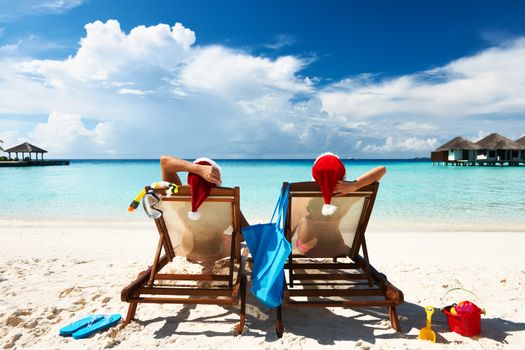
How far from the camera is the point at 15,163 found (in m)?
42.3

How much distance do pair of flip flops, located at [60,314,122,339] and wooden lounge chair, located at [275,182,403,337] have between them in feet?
3.98

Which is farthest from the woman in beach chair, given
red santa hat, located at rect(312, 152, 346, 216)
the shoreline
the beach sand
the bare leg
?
the shoreline

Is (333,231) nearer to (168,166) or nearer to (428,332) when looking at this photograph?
(428,332)

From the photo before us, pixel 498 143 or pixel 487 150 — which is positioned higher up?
pixel 498 143

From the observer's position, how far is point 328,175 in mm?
2504

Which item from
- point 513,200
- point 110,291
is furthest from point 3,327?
point 513,200

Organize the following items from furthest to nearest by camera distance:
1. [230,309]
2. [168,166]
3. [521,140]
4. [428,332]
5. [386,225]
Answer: [521,140] → [386,225] → [230,309] → [168,166] → [428,332]

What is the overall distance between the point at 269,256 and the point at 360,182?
2.80ft

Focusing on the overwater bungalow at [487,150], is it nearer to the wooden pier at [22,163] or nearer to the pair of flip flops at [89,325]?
the pair of flip flops at [89,325]

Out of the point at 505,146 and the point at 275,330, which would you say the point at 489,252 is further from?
the point at 505,146

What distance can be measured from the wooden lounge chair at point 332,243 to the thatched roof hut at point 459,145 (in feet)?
138

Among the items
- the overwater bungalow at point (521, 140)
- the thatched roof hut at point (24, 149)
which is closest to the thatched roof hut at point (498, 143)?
the overwater bungalow at point (521, 140)

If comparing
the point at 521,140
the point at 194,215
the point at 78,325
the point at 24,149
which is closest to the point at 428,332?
the point at 194,215

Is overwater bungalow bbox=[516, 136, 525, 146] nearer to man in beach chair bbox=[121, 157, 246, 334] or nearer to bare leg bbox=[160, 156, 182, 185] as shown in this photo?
man in beach chair bbox=[121, 157, 246, 334]
